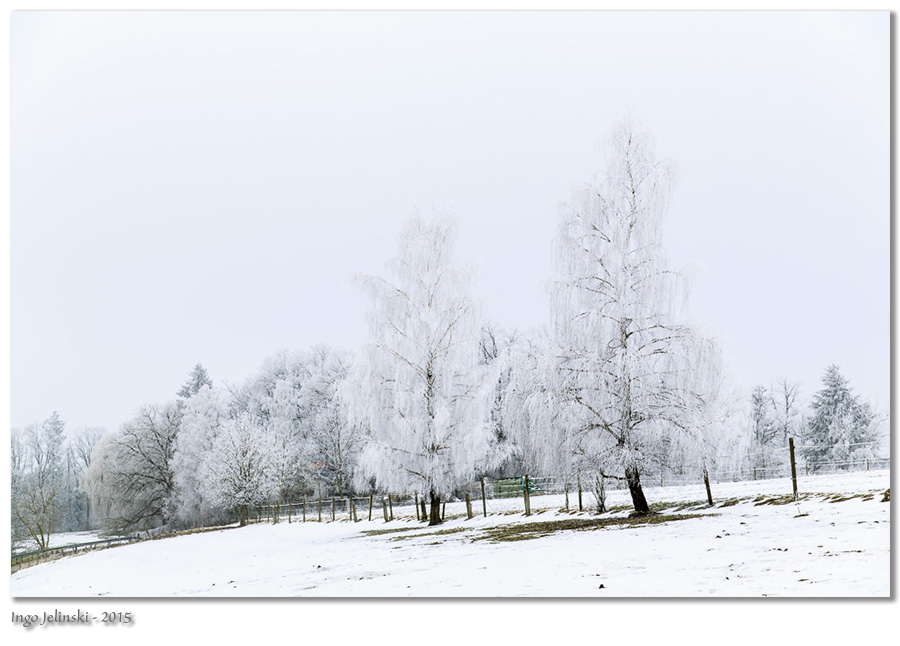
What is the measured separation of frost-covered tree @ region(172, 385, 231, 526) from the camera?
1026 cm

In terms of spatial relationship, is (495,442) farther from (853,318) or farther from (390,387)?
(853,318)

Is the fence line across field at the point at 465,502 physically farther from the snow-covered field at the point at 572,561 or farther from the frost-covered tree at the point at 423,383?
the snow-covered field at the point at 572,561

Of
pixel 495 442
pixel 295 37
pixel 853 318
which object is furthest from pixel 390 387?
pixel 853 318

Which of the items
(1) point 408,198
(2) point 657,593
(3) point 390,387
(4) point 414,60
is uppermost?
(4) point 414,60

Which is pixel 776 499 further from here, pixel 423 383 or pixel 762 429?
pixel 423 383

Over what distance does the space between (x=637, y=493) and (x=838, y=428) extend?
10.6 feet

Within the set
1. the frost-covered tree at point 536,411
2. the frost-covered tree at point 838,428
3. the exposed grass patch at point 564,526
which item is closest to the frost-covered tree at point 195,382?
the frost-covered tree at point 536,411

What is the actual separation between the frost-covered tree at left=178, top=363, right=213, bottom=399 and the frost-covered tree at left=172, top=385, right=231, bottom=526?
1.27ft

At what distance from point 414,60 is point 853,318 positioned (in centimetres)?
421

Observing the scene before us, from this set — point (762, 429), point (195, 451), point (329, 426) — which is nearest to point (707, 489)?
point (762, 429)

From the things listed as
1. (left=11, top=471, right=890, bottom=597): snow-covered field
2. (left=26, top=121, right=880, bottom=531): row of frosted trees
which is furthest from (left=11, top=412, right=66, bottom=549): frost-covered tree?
(left=26, top=121, right=880, bottom=531): row of frosted trees

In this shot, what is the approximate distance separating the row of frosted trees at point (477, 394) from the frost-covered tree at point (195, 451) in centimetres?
6

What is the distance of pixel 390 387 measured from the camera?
28.2 feet

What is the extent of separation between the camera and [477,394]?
8344 mm
